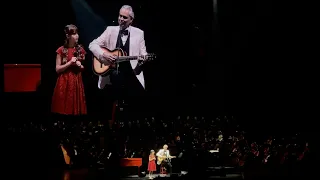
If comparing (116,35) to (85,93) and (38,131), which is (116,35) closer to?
(85,93)

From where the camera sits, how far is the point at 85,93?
13617 millimetres

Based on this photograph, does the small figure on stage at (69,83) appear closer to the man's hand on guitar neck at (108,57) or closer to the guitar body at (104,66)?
the guitar body at (104,66)

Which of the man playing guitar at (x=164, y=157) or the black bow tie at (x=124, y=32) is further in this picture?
the black bow tie at (x=124, y=32)

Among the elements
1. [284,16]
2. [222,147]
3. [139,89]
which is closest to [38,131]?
[139,89]

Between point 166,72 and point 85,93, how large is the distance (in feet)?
7.71

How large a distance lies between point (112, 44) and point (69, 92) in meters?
1.76

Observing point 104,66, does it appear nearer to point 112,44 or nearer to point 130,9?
point 112,44

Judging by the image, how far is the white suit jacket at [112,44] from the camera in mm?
13438

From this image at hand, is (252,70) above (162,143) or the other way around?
above

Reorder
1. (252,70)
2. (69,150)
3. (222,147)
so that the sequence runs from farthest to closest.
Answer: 1. (252,70)
2. (222,147)
3. (69,150)

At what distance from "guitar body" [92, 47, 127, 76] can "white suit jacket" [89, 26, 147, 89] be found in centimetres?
11

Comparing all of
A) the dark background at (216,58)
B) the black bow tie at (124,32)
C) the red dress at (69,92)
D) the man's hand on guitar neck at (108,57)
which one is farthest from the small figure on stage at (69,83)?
the black bow tie at (124,32)

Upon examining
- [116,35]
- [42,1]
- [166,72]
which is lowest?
[166,72]

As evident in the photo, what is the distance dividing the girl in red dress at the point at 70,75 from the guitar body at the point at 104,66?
0.36 m
